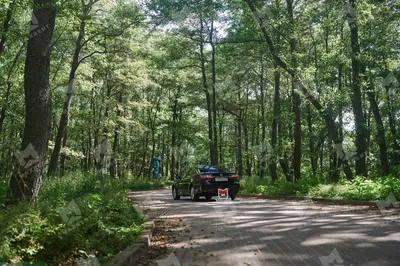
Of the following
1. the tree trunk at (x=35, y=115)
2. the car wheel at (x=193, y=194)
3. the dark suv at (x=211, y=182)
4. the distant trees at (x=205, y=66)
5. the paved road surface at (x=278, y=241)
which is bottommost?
the paved road surface at (x=278, y=241)

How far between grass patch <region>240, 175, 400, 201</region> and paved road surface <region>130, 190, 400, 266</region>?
138 inches

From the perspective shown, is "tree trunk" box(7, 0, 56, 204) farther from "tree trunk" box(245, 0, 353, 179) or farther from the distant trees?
"tree trunk" box(245, 0, 353, 179)

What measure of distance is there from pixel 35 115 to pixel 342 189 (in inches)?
491

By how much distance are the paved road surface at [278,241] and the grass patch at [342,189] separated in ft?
11.5

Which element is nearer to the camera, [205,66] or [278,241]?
A: [278,241]

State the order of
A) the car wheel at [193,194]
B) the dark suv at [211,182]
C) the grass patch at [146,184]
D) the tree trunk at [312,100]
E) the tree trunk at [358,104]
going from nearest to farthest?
the dark suv at [211,182] < the car wheel at [193,194] < the tree trunk at [358,104] < the tree trunk at [312,100] < the grass patch at [146,184]

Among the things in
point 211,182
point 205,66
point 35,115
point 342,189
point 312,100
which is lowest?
point 342,189

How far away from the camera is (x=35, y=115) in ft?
25.7

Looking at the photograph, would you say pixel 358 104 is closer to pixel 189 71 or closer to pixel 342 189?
pixel 342 189

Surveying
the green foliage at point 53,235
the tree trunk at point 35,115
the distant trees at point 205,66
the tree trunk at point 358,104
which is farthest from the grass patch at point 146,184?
the green foliage at point 53,235

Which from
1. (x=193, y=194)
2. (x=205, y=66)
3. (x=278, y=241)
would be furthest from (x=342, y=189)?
(x=205, y=66)

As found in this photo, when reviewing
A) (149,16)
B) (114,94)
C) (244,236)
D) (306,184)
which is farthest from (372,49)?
(114,94)

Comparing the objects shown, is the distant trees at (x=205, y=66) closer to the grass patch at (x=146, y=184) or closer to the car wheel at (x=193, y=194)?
the grass patch at (x=146, y=184)

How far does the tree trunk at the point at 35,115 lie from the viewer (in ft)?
24.7
